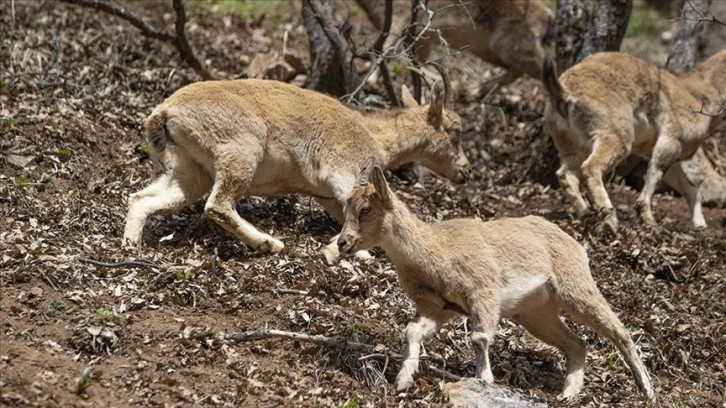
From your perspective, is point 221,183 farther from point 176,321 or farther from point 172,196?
point 176,321

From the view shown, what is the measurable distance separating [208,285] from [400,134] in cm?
312

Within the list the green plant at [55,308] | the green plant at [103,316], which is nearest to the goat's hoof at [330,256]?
the green plant at [103,316]

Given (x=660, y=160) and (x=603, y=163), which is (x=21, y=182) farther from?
(x=660, y=160)

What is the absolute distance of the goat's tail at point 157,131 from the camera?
913 cm

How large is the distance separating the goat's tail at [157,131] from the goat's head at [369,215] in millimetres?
2046

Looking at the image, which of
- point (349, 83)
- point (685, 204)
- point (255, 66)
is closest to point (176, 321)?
point (349, 83)

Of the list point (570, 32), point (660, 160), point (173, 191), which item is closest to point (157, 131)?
point (173, 191)

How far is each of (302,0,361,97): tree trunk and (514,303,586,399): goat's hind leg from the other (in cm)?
464

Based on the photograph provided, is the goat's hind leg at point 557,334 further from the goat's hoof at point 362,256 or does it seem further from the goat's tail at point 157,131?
the goat's tail at point 157,131

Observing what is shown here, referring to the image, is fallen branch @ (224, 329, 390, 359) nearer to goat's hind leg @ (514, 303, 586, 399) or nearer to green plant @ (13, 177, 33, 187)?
goat's hind leg @ (514, 303, 586, 399)

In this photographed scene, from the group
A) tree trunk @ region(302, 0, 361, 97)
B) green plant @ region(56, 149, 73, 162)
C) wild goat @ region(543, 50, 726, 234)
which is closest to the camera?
green plant @ region(56, 149, 73, 162)

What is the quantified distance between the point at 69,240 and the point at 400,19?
777 centimetres

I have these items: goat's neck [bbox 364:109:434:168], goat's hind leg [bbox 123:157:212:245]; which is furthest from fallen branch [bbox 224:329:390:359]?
goat's neck [bbox 364:109:434:168]

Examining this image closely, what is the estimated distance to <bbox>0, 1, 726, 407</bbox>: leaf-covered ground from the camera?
→ 7273 mm
